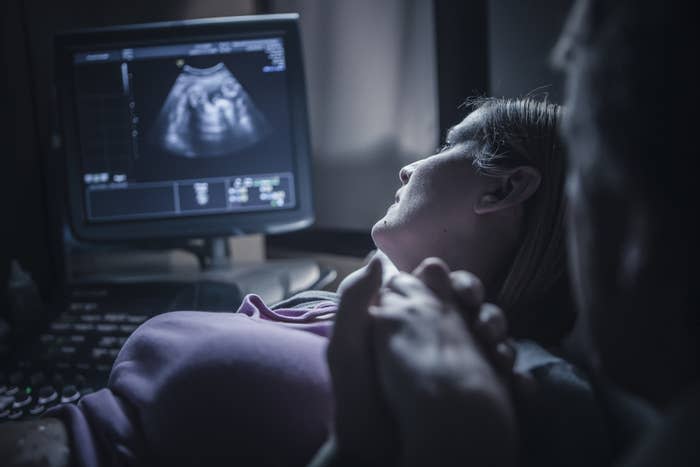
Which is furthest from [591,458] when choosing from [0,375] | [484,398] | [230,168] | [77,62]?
[77,62]

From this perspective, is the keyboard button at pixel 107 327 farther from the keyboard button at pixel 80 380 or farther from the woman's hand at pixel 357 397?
the woman's hand at pixel 357 397

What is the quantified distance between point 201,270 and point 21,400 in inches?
22.6

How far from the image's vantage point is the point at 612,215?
0.37 meters

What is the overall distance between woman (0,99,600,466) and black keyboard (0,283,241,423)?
24cm

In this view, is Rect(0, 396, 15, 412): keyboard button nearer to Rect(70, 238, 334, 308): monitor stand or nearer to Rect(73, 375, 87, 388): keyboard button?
Rect(73, 375, 87, 388): keyboard button

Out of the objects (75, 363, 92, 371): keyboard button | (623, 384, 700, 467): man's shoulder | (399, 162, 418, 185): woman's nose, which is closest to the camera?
(623, 384, 700, 467): man's shoulder

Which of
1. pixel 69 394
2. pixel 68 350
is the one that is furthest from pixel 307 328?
pixel 68 350

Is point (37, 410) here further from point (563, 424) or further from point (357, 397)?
point (563, 424)

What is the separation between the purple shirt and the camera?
0.56 m

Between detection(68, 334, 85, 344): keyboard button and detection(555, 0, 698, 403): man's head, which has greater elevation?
detection(555, 0, 698, 403): man's head

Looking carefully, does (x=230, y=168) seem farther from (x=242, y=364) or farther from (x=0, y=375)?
(x=242, y=364)

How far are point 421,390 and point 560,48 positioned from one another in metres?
0.27

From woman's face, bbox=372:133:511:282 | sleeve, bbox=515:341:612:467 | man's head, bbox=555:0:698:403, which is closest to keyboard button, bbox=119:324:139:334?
woman's face, bbox=372:133:511:282

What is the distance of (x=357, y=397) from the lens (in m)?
0.44
